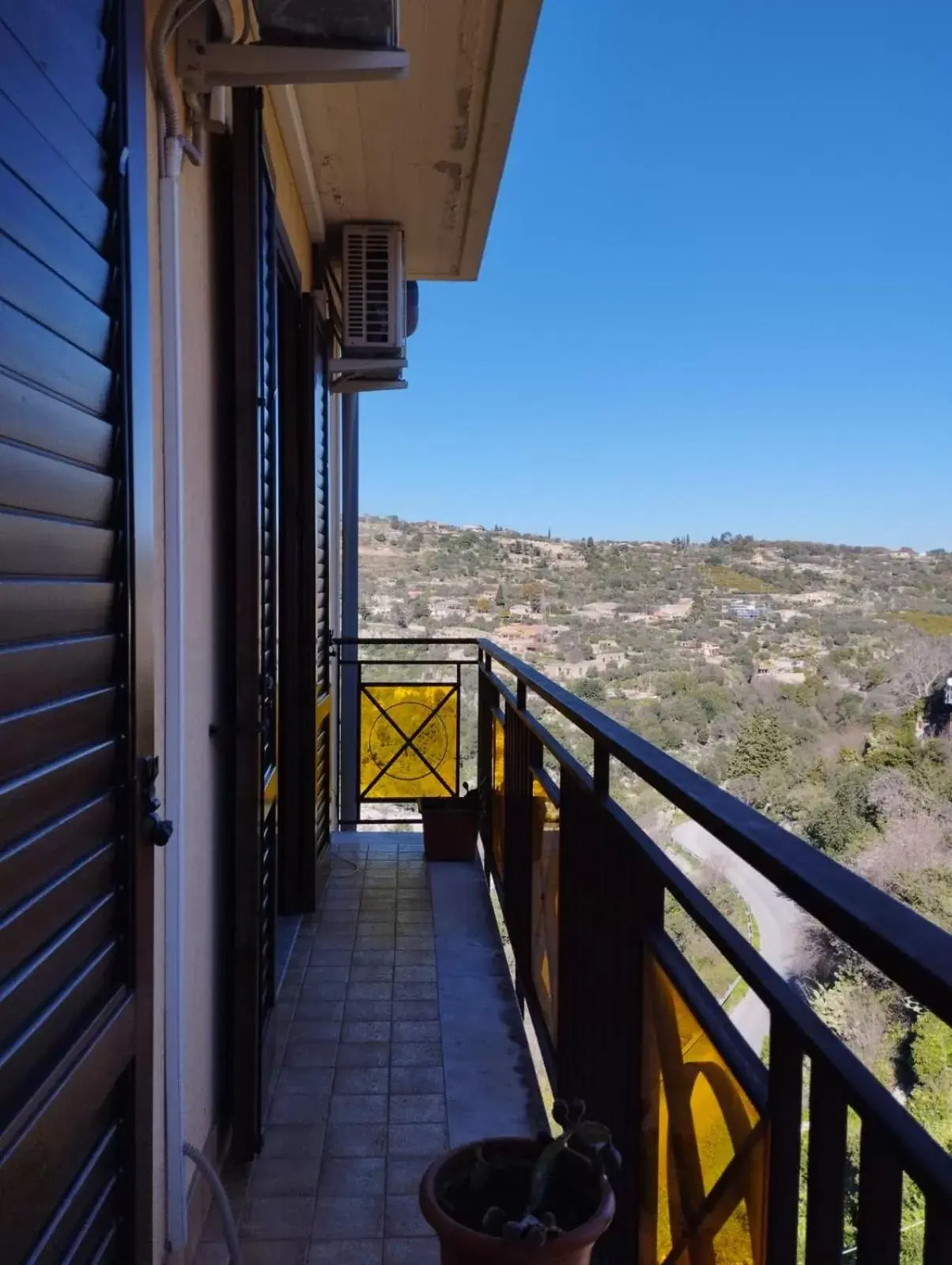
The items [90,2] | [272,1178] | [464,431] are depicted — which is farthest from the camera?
[464,431]

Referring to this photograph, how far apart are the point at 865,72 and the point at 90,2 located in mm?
28044

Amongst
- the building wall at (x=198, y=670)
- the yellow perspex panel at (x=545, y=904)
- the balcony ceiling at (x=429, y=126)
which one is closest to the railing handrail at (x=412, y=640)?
the balcony ceiling at (x=429, y=126)

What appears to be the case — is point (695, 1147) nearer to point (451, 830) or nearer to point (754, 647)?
point (451, 830)

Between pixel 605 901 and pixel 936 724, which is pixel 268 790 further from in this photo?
pixel 936 724

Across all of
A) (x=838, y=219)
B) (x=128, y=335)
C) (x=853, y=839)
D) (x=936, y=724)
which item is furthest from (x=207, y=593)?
(x=838, y=219)

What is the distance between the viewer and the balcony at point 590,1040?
62 cm

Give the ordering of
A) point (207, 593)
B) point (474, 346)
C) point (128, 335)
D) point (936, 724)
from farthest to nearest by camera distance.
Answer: point (474, 346) < point (936, 724) < point (207, 593) < point (128, 335)

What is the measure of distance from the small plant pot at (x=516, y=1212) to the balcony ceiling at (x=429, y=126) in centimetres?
236

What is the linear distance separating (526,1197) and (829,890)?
748 millimetres

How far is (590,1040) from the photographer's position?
5.05 ft

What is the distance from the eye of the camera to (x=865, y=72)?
2302 cm

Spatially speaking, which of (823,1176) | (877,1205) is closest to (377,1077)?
(823,1176)

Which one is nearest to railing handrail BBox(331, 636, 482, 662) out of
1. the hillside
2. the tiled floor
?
the hillside

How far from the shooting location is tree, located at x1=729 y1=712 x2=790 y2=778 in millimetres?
10523
